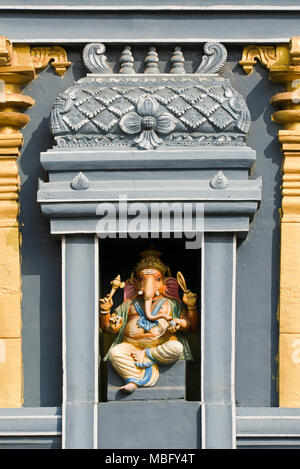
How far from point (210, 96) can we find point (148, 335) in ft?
5.16

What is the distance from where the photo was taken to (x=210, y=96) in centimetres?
761

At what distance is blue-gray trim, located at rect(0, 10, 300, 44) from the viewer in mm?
7699

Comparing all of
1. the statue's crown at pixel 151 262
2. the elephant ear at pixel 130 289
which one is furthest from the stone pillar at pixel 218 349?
the elephant ear at pixel 130 289

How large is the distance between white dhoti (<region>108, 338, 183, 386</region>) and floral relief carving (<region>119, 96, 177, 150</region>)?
127 cm

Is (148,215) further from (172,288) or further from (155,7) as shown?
(155,7)

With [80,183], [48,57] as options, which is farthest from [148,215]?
[48,57]

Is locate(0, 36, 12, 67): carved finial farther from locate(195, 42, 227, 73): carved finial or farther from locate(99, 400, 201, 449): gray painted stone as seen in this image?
locate(99, 400, 201, 449): gray painted stone

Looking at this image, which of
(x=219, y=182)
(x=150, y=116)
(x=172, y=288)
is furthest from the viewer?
(x=172, y=288)

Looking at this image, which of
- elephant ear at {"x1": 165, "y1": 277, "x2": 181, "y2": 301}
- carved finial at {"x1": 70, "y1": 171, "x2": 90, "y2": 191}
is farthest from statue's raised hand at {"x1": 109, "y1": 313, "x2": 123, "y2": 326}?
carved finial at {"x1": 70, "y1": 171, "x2": 90, "y2": 191}

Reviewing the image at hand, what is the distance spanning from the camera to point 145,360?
24.9ft

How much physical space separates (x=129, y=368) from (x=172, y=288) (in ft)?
2.04

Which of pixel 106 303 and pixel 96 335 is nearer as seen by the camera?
pixel 96 335
